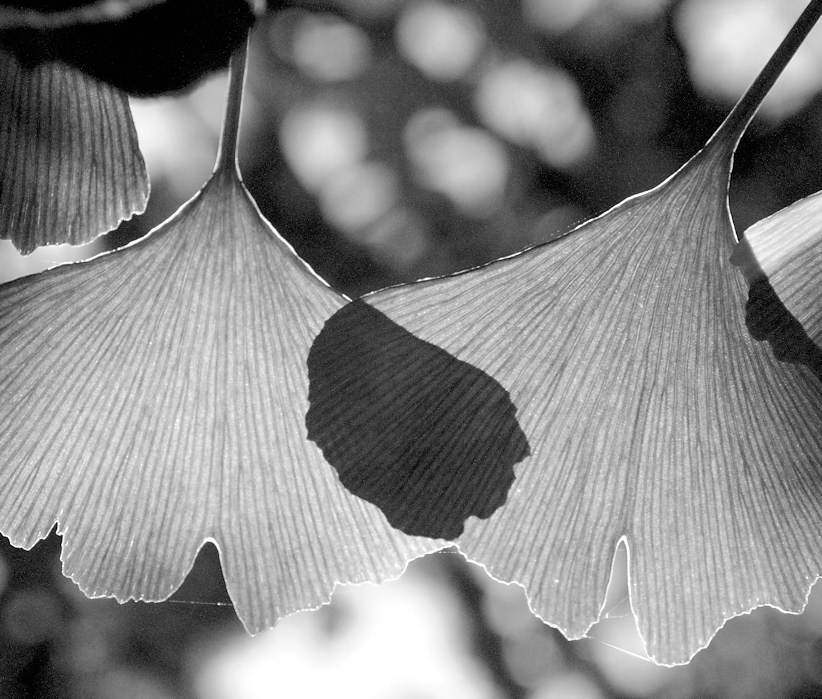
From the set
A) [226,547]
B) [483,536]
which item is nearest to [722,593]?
[483,536]

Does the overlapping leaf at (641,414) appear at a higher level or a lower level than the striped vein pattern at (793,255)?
lower

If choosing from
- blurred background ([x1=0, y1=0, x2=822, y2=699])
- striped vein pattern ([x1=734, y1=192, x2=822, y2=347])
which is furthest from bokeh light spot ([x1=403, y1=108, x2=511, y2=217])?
striped vein pattern ([x1=734, y1=192, x2=822, y2=347])

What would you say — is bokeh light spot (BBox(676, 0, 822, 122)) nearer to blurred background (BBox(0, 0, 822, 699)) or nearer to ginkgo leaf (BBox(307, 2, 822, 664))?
blurred background (BBox(0, 0, 822, 699))

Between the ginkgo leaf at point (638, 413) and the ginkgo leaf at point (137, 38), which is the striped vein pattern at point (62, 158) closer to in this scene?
the ginkgo leaf at point (137, 38)

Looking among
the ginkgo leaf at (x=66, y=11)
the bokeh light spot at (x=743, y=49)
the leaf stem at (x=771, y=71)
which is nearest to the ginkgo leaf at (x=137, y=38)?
the ginkgo leaf at (x=66, y=11)

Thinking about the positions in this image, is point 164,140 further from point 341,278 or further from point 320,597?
point 320,597

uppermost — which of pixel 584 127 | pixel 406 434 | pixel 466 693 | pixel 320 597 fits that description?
pixel 584 127
